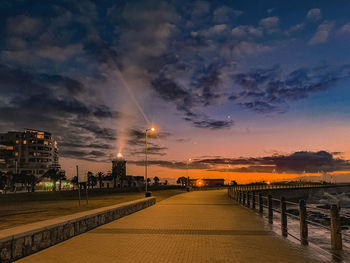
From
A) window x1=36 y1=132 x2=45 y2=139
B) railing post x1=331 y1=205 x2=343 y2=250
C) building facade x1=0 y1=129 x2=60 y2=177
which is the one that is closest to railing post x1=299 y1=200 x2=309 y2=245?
railing post x1=331 y1=205 x2=343 y2=250

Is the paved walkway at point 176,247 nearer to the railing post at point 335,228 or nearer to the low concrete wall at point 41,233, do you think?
the low concrete wall at point 41,233

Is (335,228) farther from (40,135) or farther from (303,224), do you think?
(40,135)

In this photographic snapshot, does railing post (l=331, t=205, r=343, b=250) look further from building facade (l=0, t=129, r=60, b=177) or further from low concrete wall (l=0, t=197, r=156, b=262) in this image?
building facade (l=0, t=129, r=60, b=177)

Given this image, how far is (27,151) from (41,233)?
154 m

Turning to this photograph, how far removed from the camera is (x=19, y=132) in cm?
14800

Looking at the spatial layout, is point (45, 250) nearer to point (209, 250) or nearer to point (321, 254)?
point (209, 250)

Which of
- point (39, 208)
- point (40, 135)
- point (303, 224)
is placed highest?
point (40, 135)

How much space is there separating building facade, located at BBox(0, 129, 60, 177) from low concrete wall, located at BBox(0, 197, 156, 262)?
5587 inches

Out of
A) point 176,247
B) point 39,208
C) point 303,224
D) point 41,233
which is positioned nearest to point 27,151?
point 39,208

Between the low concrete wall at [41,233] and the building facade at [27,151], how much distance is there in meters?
142

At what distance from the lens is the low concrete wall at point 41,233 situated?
259 inches

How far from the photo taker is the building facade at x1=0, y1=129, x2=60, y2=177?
14050cm

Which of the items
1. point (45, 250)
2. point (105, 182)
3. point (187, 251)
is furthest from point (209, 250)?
point (105, 182)

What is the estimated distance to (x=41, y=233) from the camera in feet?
25.9
